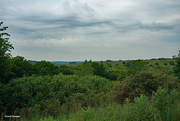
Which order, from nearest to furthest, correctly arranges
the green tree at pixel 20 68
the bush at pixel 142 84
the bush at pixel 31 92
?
the bush at pixel 142 84
the bush at pixel 31 92
the green tree at pixel 20 68

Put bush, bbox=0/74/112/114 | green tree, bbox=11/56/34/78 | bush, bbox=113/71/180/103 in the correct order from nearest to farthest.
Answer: bush, bbox=113/71/180/103
bush, bbox=0/74/112/114
green tree, bbox=11/56/34/78

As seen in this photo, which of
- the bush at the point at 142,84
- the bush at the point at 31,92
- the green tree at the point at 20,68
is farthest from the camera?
the green tree at the point at 20,68

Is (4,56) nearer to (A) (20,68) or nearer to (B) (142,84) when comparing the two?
(A) (20,68)

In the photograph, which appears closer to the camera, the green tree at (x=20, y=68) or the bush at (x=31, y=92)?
the bush at (x=31, y=92)

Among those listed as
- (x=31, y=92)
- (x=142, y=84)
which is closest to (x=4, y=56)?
(x=31, y=92)

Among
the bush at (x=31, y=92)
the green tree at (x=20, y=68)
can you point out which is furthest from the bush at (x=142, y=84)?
the green tree at (x=20, y=68)

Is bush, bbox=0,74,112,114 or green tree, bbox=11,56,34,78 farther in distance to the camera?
green tree, bbox=11,56,34,78

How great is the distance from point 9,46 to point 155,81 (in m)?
13.2

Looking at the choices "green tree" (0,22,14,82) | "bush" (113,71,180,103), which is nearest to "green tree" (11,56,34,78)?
"green tree" (0,22,14,82)

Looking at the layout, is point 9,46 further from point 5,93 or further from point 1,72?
point 5,93

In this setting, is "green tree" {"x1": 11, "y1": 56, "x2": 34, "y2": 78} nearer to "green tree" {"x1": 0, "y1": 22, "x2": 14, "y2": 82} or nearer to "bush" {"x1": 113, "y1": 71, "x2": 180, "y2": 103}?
"green tree" {"x1": 0, "y1": 22, "x2": 14, "y2": 82}

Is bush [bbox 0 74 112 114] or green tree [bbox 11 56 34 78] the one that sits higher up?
green tree [bbox 11 56 34 78]

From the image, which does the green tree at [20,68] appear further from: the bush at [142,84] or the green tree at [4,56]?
the bush at [142,84]

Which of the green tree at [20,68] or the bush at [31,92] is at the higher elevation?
the green tree at [20,68]
